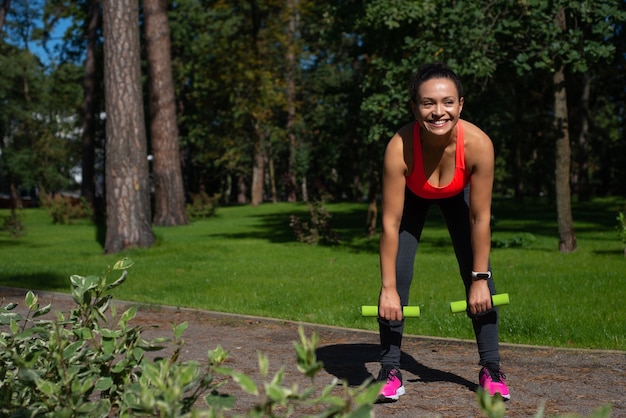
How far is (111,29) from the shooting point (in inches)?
650

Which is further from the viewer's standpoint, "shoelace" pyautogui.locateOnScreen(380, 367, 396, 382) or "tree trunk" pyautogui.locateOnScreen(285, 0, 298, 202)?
"tree trunk" pyautogui.locateOnScreen(285, 0, 298, 202)

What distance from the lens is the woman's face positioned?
15.1 ft

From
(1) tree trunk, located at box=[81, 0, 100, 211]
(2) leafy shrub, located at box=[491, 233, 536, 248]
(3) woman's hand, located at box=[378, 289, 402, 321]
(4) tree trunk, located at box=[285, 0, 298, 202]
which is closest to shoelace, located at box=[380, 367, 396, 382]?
→ (3) woman's hand, located at box=[378, 289, 402, 321]

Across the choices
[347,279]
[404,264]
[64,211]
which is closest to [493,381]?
[404,264]

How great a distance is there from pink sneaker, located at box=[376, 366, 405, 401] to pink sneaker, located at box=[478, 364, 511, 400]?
49 cm

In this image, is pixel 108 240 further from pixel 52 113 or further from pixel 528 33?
pixel 52 113

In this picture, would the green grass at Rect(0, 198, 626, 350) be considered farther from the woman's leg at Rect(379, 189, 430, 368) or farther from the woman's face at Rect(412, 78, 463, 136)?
the woman's face at Rect(412, 78, 463, 136)

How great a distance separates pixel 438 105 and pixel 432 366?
219 cm

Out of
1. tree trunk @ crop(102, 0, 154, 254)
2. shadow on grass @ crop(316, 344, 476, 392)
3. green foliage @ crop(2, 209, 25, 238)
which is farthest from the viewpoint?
green foliage @ crop(2, 209, 25, 238)

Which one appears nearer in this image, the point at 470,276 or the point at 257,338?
the point at 470,276

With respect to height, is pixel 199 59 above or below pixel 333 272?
above

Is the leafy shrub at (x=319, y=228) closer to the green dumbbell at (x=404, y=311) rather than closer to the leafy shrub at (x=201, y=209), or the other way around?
the green dumbbell at (x=404, y=311)

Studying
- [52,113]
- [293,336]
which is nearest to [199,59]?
[52,113]

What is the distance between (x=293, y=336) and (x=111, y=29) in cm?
1102
